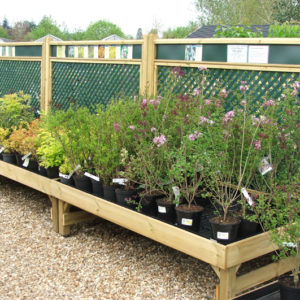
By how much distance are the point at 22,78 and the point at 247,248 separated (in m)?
5.75

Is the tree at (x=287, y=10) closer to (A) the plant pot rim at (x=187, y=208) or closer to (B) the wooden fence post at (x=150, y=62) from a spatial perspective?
(B) the wooden fence post at (x=150, y=62)

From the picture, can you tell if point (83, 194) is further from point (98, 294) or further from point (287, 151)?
point (287, 151)

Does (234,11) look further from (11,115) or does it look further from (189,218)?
(189,218)

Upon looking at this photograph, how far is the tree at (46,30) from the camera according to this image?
164 ft

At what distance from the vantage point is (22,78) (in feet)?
25.0

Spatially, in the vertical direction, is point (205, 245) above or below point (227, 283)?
above

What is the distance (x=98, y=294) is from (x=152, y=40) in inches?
116

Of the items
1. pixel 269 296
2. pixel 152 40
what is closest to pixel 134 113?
pixel 152 40

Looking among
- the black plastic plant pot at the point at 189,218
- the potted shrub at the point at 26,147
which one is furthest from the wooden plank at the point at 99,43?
the black plastic plant pot at the point at 189,218

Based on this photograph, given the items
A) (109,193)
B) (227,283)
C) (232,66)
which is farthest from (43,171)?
(227,283)

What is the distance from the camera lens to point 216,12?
30688 mm

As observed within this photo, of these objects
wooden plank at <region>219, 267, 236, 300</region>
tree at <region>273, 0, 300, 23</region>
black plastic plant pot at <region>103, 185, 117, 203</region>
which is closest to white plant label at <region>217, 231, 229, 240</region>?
wooden plank at <region>219, 267, 236, 300</region>

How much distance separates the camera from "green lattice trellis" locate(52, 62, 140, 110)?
556 centimetres

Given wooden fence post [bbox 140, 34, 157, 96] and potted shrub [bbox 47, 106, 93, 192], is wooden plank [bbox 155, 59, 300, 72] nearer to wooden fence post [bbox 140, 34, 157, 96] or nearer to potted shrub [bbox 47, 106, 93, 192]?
wooden fence post [bbox 140, 34, 157, 96]
